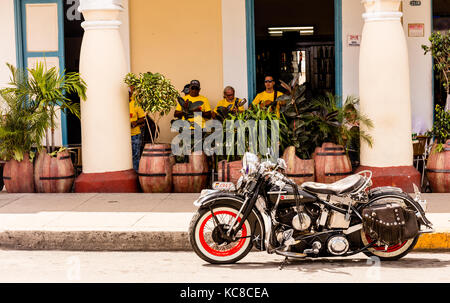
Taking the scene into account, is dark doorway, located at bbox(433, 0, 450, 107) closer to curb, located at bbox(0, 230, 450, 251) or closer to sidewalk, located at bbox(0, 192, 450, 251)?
sidewalk, located at bbox(0, 192, 450, 251)

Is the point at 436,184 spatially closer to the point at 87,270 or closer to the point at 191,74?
the point at 191,74

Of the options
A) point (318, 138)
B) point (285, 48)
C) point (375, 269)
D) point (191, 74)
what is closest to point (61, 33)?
point (191, 74)

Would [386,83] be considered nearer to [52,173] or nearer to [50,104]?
[50,104]

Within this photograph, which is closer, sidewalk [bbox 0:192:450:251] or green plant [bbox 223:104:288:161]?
sidewalk [bbox 0:192:450:251]

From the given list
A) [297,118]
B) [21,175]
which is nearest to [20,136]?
[21,175]

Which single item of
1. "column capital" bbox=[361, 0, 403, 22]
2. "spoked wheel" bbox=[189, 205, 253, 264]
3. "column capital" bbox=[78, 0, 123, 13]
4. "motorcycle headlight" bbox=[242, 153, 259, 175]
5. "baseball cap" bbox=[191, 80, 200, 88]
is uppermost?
"column capital" bbox=[78, 0, 123, 13]

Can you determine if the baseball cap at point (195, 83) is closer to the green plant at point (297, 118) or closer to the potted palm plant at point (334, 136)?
the green plant at point (297, 118)

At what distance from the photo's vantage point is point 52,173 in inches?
421

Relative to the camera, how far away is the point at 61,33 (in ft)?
41.2

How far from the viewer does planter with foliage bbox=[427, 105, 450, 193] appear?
401 inches

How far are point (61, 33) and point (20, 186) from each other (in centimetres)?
313

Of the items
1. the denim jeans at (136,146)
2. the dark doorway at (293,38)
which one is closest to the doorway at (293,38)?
the dark doorway at (293,38)

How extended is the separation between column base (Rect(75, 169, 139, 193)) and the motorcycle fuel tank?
4348mm

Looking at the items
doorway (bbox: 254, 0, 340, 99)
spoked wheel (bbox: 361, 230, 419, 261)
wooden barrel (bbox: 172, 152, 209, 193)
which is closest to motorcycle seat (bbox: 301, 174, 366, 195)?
spoked wheel (bbox: 361, 230, 419, 261)
